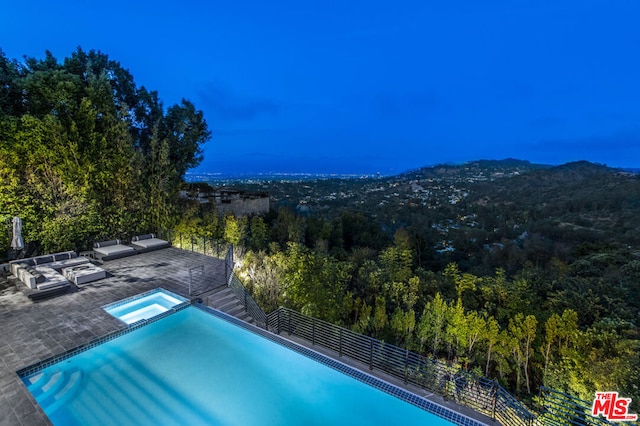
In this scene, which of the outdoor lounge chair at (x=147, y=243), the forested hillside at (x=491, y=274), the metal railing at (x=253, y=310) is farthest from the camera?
the outdoor lounge chair at (x=147, y=243)

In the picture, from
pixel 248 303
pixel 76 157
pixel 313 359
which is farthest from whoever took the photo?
pixel 76 157

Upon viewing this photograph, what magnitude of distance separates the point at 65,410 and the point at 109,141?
10.3 m

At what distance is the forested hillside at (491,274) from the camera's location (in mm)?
9664

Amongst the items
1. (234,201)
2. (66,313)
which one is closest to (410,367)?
(66,313)

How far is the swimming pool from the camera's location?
7.36 meters

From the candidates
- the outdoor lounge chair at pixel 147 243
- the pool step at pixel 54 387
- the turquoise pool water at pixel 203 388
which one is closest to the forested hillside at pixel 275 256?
the outdoor lounge chair at pixel 147 243

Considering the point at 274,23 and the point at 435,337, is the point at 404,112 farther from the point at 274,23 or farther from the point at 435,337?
the point at 435,337

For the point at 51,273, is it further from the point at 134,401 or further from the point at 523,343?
the point at 523,343

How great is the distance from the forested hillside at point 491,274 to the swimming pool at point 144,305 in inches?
120

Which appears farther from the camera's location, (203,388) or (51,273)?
(51,273)

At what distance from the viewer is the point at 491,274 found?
2362 cm

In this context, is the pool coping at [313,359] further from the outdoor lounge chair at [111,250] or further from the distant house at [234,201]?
the distant house at [234,201]

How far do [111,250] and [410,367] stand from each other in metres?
10.2

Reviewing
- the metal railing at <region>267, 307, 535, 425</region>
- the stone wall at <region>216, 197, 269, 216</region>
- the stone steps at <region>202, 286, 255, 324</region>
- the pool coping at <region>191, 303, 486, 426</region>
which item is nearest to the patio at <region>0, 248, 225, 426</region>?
the stone steps at <region>202, 286, 255, 324</region>
